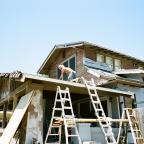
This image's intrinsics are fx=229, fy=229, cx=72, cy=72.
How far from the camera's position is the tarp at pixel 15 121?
778 cm

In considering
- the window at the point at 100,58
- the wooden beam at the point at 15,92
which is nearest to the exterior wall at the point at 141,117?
the wooden beam at the point at 15,92

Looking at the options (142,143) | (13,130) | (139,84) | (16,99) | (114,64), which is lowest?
(142,143)

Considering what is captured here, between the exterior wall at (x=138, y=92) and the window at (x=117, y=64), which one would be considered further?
the window at (x=117, y=64)

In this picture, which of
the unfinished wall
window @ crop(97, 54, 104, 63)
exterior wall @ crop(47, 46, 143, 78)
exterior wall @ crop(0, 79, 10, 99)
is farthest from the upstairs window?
the unfinished wall

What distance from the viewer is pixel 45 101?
15242 millimetres

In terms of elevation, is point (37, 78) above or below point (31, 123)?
above

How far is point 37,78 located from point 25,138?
7.77 feet

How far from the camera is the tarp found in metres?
7.78

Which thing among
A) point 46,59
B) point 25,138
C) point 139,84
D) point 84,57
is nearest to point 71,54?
point 84,57

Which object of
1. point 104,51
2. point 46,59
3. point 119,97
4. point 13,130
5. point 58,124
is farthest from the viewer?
point 46,59

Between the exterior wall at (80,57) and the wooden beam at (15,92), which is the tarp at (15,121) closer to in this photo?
the wooden beam at (15,92)

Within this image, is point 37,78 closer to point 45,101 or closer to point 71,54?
point 45,101

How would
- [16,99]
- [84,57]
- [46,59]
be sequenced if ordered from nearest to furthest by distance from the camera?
[16,99]
[84,57]
[46,59]

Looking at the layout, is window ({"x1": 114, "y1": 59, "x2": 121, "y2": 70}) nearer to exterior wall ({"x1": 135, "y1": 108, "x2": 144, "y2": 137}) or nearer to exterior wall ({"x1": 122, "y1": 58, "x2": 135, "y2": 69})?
exterior wall ({"x1": 122, "y1": 58, "x2": 135, "y2": 69})
